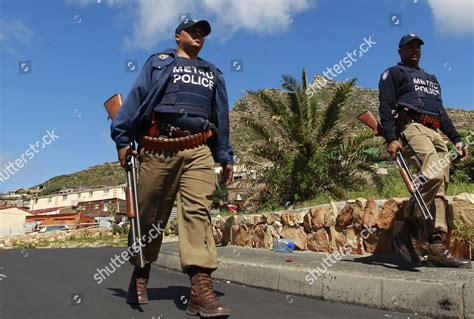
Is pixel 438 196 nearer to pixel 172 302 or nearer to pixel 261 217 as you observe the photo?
pixel 172 302

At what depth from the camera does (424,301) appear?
2871mm

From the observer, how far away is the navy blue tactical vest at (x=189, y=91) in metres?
3.07

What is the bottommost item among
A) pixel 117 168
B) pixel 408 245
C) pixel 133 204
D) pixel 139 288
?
pixel 139 288

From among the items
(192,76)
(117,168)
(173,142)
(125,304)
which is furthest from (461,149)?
(117,168)

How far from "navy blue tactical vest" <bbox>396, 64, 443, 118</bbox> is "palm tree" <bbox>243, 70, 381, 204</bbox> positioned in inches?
279

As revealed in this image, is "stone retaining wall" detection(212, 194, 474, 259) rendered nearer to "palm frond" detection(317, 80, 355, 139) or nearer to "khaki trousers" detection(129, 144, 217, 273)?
"khaki trousers" detection(129, 144, 217, 273)

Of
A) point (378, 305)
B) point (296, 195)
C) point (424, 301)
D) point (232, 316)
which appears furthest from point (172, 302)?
point (296, 195)

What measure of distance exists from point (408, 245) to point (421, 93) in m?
1.47

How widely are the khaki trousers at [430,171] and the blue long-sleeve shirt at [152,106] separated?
1.79 meters

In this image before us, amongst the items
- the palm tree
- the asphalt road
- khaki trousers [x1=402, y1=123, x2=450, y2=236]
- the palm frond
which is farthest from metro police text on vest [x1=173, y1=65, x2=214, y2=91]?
the palm frond

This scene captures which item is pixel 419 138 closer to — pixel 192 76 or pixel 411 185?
pixel 411 185

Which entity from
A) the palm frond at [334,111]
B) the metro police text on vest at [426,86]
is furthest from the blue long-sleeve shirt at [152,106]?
the palm frond at [334,111]

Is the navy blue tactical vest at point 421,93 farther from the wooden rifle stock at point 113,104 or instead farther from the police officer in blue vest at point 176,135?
the wooden rifle stock at point 113,104

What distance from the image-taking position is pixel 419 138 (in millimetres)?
3977
